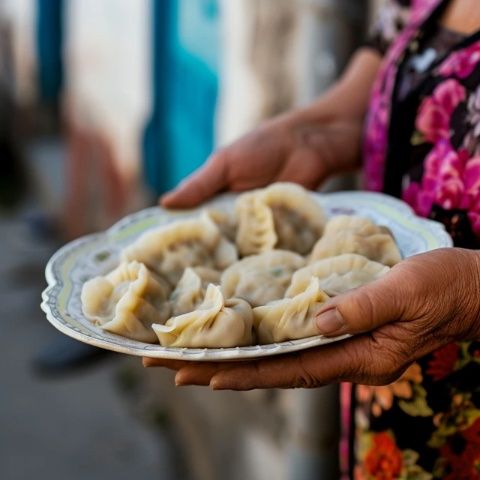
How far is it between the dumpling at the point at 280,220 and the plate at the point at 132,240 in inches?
2.7

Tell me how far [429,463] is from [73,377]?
2.95m

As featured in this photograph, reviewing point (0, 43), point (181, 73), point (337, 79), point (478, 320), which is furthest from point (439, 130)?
point (0, 43)

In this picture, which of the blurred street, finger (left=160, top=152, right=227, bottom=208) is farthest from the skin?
the blurred street

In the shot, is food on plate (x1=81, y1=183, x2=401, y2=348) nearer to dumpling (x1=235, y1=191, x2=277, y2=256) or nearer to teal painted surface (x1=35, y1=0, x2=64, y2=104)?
dumpling (x1=235, y1=191, x2=277, y2=256)

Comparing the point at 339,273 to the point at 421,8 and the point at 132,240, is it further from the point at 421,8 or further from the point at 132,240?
the point at 421,8

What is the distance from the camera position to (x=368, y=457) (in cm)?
177

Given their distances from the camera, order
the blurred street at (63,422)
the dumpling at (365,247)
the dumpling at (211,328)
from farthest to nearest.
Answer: the blurred street at (63,422)
the dumpling at (365,247)
the dumpling at (211,328)

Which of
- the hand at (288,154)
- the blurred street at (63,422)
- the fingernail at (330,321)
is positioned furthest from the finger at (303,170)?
the blurred street at (63,422)

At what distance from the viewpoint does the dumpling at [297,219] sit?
1820 mm

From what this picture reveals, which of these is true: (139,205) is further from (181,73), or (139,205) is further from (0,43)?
(0,43)

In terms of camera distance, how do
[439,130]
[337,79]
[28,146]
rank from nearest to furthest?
[439,130] < [337,79] < [28,146]

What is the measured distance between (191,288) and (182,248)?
198mm

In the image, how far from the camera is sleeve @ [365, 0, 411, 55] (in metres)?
1.96

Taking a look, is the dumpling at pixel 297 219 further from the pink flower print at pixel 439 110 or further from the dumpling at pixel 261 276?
the pink flower print at pixel 439 110
